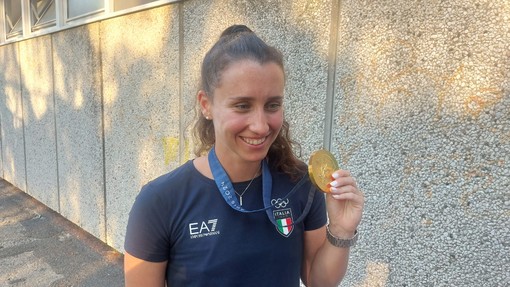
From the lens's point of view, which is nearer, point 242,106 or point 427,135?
point 242,106

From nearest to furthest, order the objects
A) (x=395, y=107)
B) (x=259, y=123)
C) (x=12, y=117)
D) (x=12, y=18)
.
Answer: (x=259, y=123), (x=395, y=107), (x=12, y=117), (x=12, y=18)

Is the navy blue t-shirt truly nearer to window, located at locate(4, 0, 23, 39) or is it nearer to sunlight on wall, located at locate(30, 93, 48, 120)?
sunlight on wall, located at locate(30, 93, 48, 120)

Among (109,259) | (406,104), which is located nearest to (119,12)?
(109,259)

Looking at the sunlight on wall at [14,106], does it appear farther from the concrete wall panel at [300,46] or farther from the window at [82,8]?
the concrete wall panel at [300,46]

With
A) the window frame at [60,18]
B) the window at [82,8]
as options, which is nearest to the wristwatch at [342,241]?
the window frame at [60,18]

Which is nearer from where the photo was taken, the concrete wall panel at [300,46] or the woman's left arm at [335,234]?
the woman's left arm at [335,234]

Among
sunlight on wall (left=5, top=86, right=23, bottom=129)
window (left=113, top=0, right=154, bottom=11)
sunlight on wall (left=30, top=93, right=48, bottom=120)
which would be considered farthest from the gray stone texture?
sunlight on wall (left=5, top=86, right=23, bottom=129)

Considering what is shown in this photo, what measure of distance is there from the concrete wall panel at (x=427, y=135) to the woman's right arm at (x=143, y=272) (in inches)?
59.4

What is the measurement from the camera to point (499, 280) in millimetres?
2135

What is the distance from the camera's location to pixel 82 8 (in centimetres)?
552

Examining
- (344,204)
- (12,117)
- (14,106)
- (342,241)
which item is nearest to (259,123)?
(344,204)

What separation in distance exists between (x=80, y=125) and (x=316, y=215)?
15.2ft

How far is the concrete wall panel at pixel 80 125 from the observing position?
518 cm

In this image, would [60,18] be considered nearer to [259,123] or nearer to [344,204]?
[259,123]
